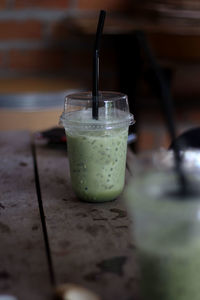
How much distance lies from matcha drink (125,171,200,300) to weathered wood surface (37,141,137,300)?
0.06m

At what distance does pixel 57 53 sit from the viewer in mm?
2113

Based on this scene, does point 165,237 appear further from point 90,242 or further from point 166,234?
point 90,242

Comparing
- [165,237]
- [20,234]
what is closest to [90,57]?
[20,234]

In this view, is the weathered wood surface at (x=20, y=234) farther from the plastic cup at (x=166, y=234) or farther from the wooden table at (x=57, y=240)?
the plastic cup at (x=166, y=234)

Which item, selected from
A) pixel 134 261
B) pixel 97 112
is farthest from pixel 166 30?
pixel 134 261

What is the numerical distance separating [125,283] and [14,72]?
161cm

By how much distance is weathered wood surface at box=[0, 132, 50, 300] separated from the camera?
60cm

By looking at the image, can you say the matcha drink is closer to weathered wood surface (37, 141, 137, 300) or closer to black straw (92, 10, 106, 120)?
weathered wood surface (37, 141, 137, 300)

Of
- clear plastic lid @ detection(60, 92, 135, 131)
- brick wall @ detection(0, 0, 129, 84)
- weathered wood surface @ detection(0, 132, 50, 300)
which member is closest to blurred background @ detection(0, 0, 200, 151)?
brick wall @ detection(0, 0, 129, 84)

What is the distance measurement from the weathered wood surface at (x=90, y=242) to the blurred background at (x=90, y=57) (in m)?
0.81

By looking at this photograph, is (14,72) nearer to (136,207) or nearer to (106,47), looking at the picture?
(106,47)

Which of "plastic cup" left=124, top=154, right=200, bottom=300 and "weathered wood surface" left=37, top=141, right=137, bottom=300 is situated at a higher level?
"plastic cup" left=124, top=154, right=200, bottom=300

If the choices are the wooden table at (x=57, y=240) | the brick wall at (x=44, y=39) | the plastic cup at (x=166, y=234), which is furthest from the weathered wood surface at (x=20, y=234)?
the brick wall at (x=44, y=39)

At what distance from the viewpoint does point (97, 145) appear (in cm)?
83
